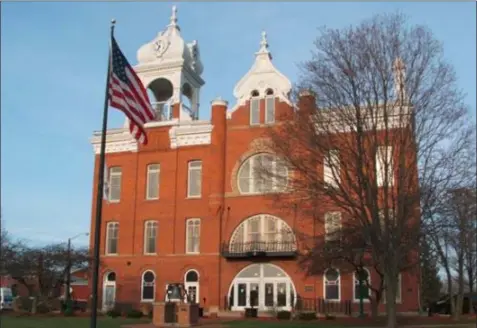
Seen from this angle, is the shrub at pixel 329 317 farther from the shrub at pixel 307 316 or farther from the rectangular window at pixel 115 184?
the rectangular window at pixel 115 184

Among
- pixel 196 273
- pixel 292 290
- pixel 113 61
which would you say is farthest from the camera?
pixel 196 273

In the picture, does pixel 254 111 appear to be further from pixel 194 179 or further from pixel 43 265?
pixel 43 265

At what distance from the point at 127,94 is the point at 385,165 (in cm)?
1096

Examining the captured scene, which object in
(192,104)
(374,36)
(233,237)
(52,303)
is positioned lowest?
(52,303)

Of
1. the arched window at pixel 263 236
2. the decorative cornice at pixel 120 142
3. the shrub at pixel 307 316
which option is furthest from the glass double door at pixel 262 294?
the decorative cornice at pixel 120 142

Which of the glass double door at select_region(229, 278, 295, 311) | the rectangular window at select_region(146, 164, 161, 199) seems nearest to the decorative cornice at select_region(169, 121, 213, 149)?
the rectangular window at select_region(146, 164, 161, 199)

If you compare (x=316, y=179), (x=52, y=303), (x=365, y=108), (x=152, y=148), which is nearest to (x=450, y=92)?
(x=365, y=108)

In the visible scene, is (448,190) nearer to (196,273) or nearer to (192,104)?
(196,273)

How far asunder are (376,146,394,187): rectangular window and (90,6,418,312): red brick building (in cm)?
1583

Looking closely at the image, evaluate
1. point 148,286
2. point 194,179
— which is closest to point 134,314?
point 148,286

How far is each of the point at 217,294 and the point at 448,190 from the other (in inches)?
875

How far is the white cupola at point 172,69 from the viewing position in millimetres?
48781

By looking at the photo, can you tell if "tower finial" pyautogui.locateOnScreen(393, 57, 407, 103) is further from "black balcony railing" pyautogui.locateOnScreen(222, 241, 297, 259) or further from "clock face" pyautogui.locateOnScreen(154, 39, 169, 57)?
"clock face" pyautogui.locateOnScreen(154, 39, 169, 57)

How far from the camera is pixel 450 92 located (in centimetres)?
2505
